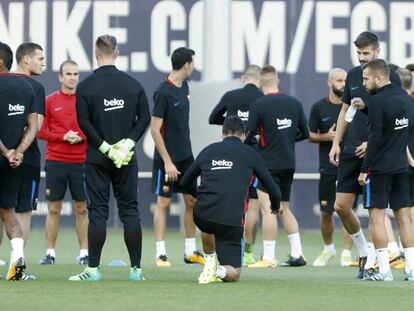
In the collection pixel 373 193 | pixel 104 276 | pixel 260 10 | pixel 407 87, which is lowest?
pixel 104 276

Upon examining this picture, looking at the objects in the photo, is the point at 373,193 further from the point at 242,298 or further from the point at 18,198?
the point at 18,198

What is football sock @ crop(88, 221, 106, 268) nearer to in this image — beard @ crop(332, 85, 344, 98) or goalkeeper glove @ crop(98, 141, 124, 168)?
goalkeeper glove @ crop(98, 141, 124, 168)

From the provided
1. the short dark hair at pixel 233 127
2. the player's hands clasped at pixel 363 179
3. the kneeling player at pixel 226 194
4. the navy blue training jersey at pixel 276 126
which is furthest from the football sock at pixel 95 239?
the navy blue training jersey at pixel 276 126

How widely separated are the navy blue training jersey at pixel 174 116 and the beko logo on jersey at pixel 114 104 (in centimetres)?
272

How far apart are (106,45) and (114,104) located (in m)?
0.52

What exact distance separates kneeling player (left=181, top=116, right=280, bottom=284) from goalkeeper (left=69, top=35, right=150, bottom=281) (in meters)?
0.55

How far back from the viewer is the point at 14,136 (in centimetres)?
1230

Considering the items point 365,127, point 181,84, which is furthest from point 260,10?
point 365,127

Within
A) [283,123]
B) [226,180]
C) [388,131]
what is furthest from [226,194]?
[283,123]

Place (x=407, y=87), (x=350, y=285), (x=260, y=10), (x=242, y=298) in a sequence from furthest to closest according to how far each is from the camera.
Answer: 1. (x=260, y=10)
2. (x=407, y=87)
3. (x=350, y=285)
4. (x=242, y=298)

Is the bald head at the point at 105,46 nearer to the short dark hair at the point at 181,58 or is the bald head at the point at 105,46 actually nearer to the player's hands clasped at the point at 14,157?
the player's hands clasped at the point at 14,157

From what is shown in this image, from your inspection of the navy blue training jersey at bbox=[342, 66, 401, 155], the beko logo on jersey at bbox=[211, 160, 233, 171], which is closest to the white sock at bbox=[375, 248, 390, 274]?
the navy blue training jersey at bbox=[342, 66, 401, 155]

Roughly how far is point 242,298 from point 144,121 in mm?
2260

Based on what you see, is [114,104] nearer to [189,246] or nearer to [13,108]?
[13,108]
